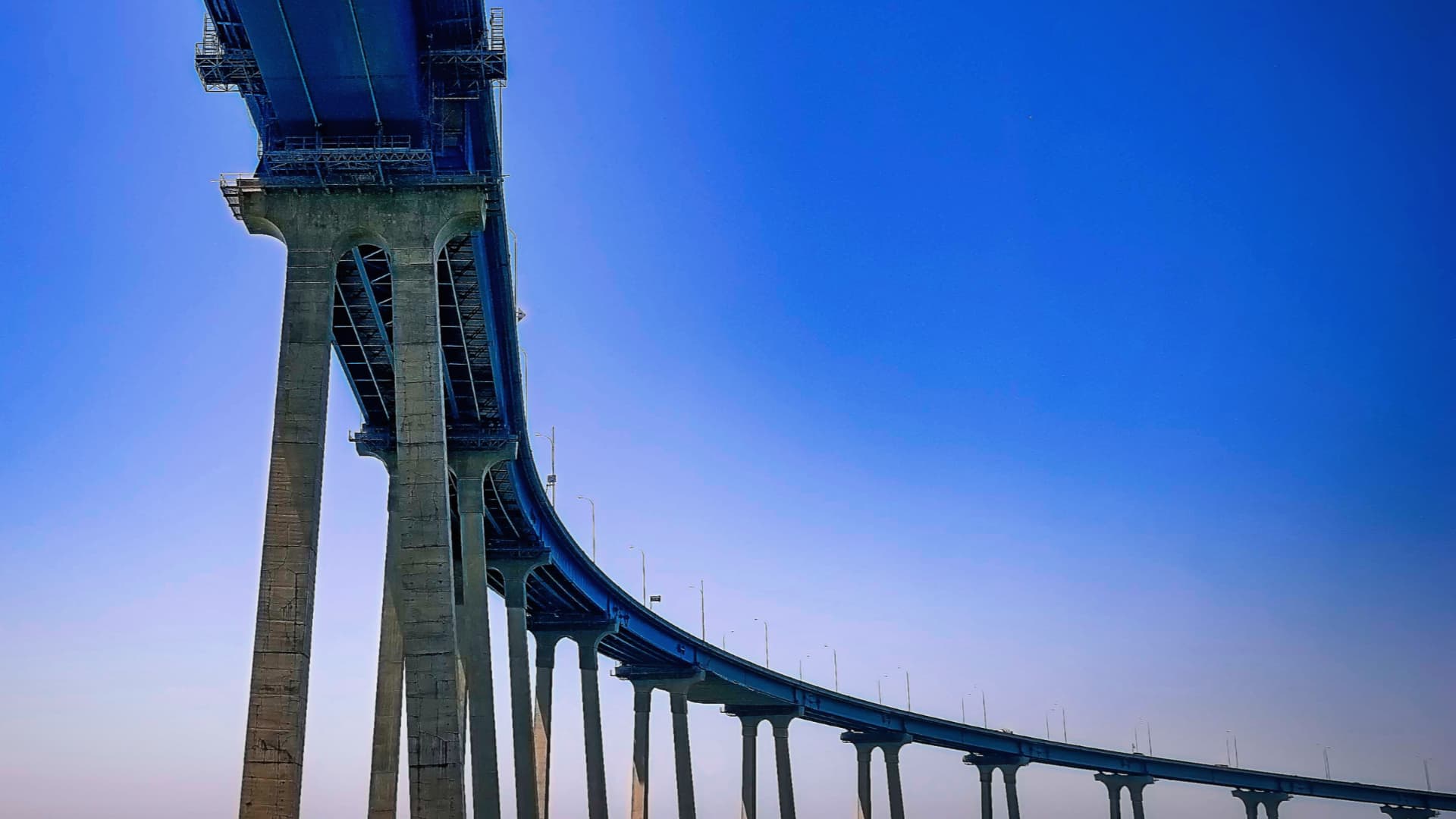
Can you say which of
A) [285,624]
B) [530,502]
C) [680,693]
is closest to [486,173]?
[285,624]

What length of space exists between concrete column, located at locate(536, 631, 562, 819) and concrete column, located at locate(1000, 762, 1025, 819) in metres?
59.9

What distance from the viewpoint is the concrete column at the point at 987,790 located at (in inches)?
4843

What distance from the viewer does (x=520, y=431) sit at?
174 ft

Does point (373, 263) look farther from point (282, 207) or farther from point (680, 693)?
point (680, 693)

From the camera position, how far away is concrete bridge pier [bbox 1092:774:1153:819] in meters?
129

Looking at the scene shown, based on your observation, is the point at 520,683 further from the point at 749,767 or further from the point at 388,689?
the point at 749,767

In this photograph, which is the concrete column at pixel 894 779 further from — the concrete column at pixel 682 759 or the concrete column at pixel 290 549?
the concrete column at pixel 290 549

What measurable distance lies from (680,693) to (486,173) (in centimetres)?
5861

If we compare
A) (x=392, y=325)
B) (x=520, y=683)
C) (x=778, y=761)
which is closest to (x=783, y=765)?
(x=778, y=761)

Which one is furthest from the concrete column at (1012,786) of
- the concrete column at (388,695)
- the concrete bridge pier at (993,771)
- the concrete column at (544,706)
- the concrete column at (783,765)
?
the concrete column at (388,695)

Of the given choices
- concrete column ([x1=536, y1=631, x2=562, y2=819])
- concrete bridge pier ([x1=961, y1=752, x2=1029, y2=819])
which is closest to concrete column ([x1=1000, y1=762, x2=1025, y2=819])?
concrete bridge pier ([x1=961, y1=752, x2=1029, y2=819])

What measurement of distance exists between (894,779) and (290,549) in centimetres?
9011

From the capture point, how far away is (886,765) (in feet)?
379

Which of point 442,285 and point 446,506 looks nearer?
point 446,506
